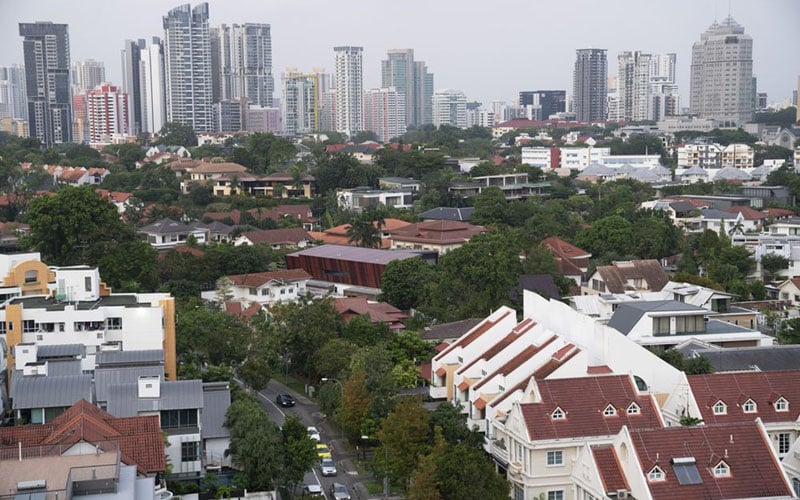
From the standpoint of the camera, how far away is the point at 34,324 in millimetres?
13789

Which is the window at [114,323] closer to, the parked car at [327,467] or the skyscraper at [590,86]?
the parked car at [327,467]

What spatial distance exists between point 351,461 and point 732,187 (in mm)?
24847

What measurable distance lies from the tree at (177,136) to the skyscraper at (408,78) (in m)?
29.5

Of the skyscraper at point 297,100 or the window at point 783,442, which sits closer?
the window at point 783,442

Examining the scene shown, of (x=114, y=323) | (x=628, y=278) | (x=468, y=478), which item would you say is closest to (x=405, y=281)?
(x=628, y=278)

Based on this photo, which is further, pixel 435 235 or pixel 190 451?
pixel 435 235

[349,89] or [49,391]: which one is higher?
[349,89]

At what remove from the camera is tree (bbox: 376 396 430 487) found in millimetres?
10695

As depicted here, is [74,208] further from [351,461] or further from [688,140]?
[688,140]

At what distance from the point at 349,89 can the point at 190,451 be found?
6372 cm

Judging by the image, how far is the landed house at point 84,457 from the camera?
813 cm

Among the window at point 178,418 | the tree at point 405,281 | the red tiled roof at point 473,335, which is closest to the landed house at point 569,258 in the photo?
the tree at point 405,281

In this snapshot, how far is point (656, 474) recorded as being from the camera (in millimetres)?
8633

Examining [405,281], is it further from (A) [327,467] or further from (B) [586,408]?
(B) [586,408]
